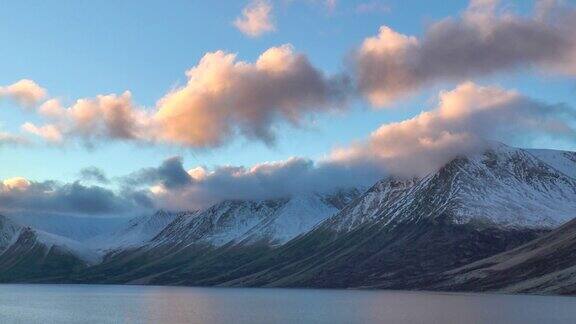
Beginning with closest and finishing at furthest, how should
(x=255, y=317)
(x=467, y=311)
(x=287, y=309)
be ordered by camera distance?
(x=255, y=317)
(x=467, y=311)
(x=287, y=309)

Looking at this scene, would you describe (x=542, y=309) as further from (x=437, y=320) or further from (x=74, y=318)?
(x=74, y=318)

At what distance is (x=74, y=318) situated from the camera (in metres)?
166

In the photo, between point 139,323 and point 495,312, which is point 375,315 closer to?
point 495,312

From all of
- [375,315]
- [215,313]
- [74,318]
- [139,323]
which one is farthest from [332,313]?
[74,318]

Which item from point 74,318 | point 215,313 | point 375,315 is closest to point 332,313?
point 375,315

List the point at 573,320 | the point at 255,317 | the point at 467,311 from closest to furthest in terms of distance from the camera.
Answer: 1. the point at 573,320
2. the point at 255,317
3. the point at 467,311

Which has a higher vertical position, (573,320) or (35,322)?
(35,322)

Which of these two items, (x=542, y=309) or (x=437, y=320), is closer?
(x=437, y=320)

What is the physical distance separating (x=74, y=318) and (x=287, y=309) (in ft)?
187

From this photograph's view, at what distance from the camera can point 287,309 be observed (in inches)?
7653

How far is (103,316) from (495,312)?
9294 cm

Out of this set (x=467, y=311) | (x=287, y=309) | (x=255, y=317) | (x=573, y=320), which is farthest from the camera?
(x=287, y=309)

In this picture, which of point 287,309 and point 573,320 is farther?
point 287,309

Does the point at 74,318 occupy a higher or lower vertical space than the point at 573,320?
higher
